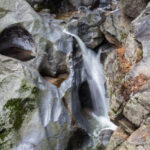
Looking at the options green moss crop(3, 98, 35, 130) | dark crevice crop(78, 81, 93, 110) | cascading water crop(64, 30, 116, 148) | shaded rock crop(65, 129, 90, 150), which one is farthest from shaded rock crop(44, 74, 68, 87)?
shaded rock crop(65, 129, 90, 150)

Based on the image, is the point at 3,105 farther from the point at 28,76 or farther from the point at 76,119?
the point at 76,119

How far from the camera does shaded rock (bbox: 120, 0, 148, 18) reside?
8.53 m

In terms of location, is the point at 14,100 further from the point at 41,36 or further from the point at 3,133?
the point at 41,36

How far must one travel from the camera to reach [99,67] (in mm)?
10859

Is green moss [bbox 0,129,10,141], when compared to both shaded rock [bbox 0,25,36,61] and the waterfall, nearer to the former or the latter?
shaded rock [bbox 0,25,36,61]

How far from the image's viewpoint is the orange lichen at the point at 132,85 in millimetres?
5266

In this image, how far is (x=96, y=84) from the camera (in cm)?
1044

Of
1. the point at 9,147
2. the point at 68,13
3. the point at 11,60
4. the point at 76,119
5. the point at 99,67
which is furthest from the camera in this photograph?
the point at 68,13

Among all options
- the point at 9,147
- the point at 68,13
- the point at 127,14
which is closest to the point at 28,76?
the point at 9,147

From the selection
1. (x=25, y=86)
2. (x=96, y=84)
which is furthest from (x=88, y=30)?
(x=25, y=86)

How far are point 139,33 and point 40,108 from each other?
15.7 ft

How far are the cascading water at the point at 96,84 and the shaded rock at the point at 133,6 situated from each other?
9.96 feet

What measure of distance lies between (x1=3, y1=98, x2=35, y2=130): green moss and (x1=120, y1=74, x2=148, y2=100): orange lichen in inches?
146

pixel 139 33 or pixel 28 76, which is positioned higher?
pixel 139 33
